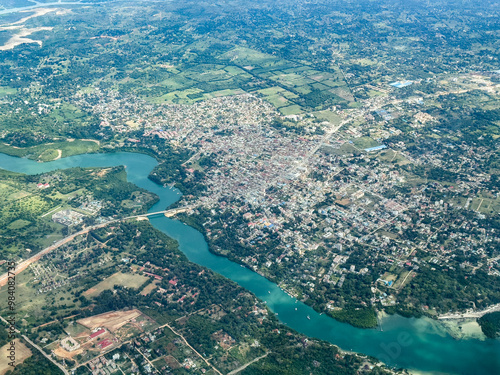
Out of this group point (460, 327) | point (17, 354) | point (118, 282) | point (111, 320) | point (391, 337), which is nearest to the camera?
point (17, 354)

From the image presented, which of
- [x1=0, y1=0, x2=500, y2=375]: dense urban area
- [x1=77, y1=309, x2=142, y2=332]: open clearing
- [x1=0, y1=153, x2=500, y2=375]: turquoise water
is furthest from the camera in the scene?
[x1=77, y1=309, x2=142, y2=332]: open clearing

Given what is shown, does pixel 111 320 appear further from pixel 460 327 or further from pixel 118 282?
pixel 460 327

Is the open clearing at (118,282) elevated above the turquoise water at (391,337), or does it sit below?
above

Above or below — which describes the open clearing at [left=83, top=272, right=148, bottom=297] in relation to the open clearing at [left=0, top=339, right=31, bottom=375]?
below

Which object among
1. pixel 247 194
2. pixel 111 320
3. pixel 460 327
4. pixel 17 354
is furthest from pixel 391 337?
pixel 17 354

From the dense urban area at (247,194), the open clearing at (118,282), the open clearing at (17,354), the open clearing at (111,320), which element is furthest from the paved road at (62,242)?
the open clearing at (111,320)

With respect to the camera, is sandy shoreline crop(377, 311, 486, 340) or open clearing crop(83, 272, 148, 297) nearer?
sandy shoreline crop(377, 311, 486, 340)

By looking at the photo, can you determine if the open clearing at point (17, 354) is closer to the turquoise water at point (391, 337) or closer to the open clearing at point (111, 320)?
the open clearing at point (111, 320)

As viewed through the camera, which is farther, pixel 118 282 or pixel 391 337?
pixel 118 282

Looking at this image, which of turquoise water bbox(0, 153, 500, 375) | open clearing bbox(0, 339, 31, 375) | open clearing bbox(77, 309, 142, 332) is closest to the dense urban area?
open clearing bbox(77, 309, 142, 332)

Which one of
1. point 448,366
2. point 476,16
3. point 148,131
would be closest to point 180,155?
point 148,131

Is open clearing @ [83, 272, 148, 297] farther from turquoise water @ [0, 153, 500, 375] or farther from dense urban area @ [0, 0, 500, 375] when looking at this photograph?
turquoise water @ [0, 153, 500, 375]
